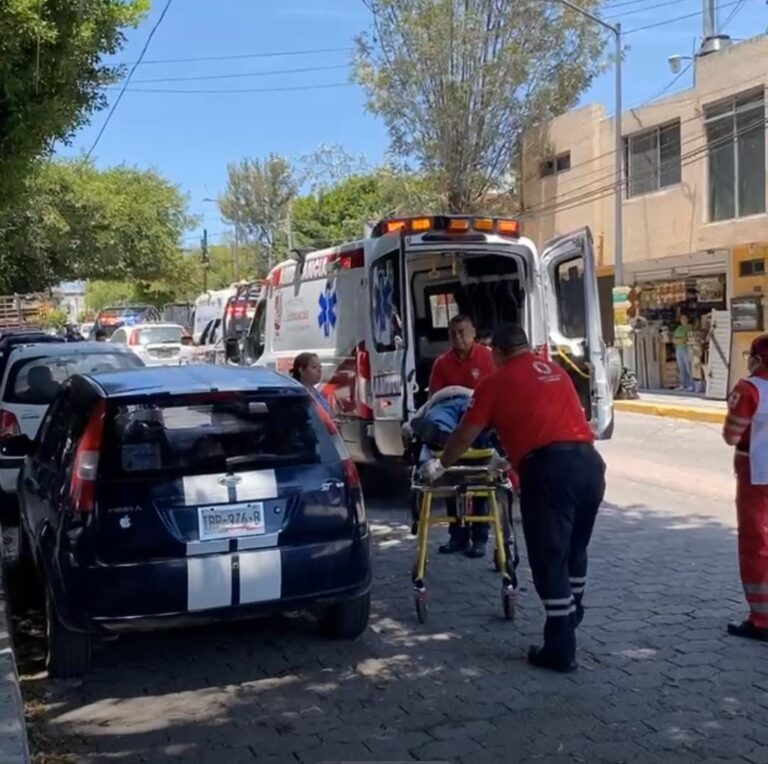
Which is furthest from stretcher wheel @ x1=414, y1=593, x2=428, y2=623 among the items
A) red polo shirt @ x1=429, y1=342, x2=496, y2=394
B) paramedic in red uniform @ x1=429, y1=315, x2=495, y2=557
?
red polo shirt @ x1=429, y1=342, x2=496, y2=394

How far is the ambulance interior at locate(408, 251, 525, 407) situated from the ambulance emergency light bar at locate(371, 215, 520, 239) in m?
0.58

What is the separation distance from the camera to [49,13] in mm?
7902

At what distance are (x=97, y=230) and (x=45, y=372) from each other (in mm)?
22402

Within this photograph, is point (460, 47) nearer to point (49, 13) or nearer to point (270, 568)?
point (49, 13)

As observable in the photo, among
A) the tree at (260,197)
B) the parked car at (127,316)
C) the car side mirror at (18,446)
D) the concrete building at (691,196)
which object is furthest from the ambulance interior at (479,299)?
the tree at (260,197)

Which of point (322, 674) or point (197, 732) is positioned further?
point (322, 674)

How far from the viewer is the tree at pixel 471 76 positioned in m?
26.6

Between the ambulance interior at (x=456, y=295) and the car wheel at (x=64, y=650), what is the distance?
5.24m

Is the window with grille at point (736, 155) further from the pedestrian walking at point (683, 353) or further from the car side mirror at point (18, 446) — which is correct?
the car side mirror at point (18, 446)

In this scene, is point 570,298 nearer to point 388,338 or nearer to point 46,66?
point 388,338

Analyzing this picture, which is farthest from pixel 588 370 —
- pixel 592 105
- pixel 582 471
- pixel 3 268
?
pixel 3 268

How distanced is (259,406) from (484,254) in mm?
4918

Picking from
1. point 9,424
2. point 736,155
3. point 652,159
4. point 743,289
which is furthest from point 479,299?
point 652,159

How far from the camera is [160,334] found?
27406 millimetres
